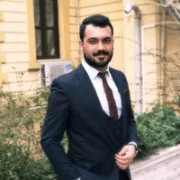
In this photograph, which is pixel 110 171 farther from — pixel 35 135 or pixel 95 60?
pixel 35 135

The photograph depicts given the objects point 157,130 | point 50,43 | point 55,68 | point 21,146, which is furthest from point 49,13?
point 21,146

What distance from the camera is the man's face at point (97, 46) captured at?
2045mm

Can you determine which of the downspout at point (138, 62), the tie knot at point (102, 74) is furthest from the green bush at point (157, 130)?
the tie knot at point (102, 74)

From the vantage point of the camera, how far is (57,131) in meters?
2.04

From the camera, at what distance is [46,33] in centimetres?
1043

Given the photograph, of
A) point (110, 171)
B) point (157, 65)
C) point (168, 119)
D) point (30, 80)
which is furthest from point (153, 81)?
point (110, 171)

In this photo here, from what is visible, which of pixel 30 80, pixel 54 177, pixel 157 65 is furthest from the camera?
pixel 30 80

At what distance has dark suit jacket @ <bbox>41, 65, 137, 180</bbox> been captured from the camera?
6.59 ft

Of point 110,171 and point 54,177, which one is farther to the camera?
point 54,177

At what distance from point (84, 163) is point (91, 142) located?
121 mm

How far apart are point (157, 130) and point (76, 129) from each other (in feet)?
12.5

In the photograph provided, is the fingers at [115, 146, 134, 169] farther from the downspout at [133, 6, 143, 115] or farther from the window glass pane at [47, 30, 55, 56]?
the window glass pane at [47, 30, 55, 56]

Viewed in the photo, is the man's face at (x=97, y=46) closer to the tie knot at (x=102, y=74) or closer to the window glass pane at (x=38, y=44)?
the tie knot at (x=102, y=74)

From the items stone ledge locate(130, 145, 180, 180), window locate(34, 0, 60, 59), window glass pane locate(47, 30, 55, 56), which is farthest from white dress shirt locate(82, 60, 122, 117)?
window glass pane locate(47, 30, 55, 56)
